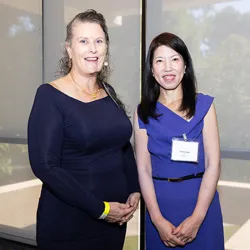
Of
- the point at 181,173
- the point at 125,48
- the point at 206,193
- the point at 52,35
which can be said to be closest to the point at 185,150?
the point at 181,173

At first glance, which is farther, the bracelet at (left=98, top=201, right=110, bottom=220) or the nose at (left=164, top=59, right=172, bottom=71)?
the nose at (left=164, top=59, right=172, bottom=71)


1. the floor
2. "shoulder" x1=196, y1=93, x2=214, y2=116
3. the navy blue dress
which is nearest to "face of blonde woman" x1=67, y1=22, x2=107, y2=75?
the navy blue dress

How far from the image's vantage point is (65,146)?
1.62m

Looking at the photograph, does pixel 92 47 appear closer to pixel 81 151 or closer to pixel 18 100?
pixel 81 151

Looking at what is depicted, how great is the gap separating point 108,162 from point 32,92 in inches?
82.7

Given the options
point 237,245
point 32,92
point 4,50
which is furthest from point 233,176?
point 4,50

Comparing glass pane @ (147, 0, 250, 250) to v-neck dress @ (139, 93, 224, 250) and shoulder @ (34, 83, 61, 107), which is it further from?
shoulder @ (34, 83, 61, 107)

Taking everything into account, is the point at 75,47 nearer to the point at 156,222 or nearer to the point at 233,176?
the point at 156,222

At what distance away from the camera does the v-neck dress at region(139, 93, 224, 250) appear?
1.81 meters

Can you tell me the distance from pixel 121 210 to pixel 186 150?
0.43 m

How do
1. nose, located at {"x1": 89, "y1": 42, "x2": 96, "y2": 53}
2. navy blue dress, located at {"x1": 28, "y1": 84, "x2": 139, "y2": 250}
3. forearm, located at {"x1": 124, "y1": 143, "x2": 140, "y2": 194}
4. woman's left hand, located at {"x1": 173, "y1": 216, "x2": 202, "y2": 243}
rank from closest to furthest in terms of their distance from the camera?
navy blue dress, located at {"x1": 28, "y1": 84, "x2": 139, "y2": 250} < nose, located at {"x1": 89, "y1": 42, "x2": 96, "y2": 53} < woman's left hand, located at {"x1": 173, "y1": 216, "x2": 202, "y2": 243} < forearm, located at {"x1": 124, "y1": 143, "x2": 140, "y2": 194}

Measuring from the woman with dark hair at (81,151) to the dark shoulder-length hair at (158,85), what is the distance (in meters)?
0.16

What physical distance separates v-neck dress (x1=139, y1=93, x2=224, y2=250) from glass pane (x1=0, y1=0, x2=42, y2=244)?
205cm

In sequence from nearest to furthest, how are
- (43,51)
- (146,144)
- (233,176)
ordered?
(146,144) < (233,176) < (43,51)
